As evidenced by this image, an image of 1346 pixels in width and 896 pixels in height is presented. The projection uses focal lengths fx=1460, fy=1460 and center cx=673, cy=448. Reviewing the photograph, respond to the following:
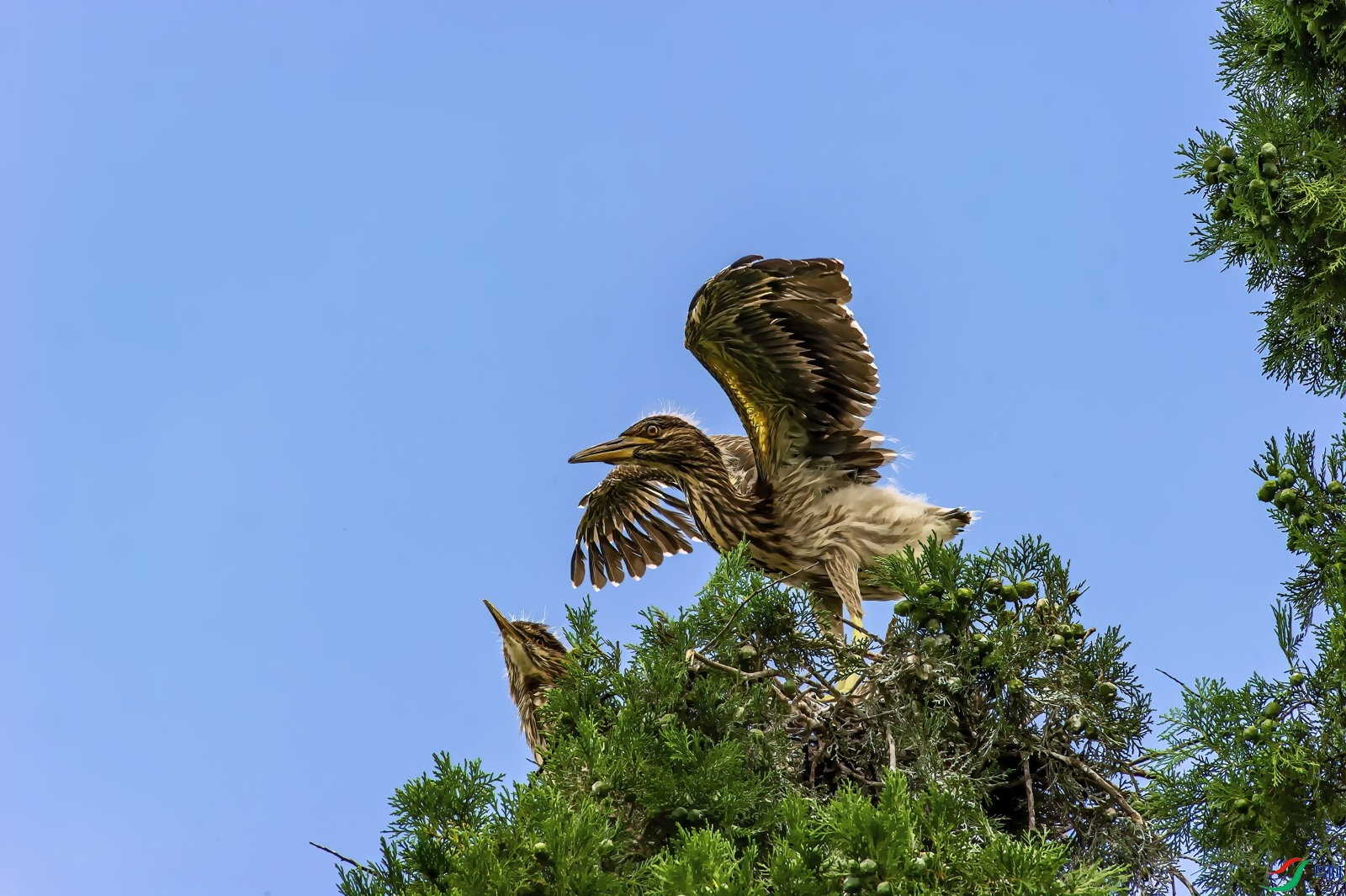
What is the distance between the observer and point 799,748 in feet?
15.3

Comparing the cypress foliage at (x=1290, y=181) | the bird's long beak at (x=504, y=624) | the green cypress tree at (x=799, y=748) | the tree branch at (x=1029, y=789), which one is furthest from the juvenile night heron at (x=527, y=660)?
the cypress foliage at (x=1290, y=181)

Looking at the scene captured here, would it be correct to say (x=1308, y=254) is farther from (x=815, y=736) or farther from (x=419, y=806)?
(x=419, y=806)

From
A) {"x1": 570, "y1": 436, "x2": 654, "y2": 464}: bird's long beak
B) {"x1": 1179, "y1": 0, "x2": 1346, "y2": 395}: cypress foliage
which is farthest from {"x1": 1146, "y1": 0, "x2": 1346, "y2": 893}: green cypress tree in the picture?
{"x1": 570, "y1": 436, "x2": 654, "y2": 464}: bird's long beak

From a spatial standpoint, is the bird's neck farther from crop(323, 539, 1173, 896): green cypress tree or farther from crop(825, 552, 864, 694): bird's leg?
crop(323, 539, 1173, 896): green cypress tree

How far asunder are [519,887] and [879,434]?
368cm

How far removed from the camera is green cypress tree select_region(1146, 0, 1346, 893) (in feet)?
11.6

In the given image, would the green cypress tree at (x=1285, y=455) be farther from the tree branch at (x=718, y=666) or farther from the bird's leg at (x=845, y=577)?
the bird's leg at (x=845, y=577)

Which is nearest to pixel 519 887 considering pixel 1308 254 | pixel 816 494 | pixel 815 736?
pixel 815 736

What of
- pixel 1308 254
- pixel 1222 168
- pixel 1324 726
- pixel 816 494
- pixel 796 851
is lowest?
pixel 1324 726

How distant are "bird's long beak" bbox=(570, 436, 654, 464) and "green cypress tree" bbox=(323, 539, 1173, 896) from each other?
233cm

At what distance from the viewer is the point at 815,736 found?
4711 millimetres

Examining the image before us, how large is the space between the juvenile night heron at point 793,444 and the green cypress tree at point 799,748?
1787mm

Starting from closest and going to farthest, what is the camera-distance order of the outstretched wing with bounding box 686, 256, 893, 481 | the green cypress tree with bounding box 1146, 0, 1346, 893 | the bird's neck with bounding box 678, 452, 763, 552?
the green cypress tree with bounding box 1146, 0, 1346, 893
the outstretched wing with bounding box 686, 256, 893, 481
the bird's neck with bounding box 678, 452, 763, 552

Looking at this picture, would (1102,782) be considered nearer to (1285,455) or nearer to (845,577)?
(1285,455)
